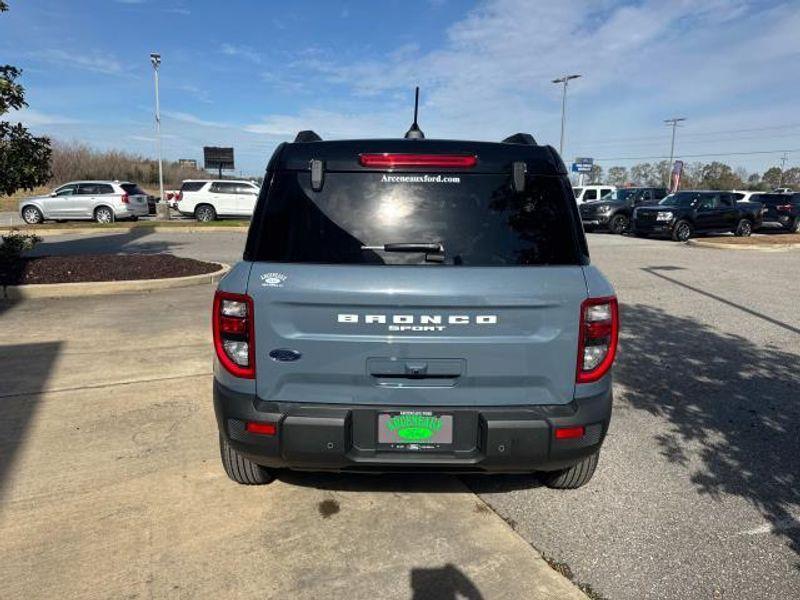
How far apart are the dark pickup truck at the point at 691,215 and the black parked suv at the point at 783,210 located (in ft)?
12.2

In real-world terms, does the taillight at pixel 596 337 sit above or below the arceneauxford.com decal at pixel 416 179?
below

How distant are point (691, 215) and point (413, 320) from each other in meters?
20.6

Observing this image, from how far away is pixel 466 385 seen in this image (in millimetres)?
2641

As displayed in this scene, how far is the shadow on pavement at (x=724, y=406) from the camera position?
3.48 meters

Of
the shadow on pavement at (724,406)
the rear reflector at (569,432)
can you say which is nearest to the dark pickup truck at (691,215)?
the shadow on pavement at (724,406)

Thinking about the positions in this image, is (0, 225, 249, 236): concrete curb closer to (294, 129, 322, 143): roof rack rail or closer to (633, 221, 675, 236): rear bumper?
(633, 221, 675, 236): rear bumper

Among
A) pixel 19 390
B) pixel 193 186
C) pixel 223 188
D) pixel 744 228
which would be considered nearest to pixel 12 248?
pixel 19 390

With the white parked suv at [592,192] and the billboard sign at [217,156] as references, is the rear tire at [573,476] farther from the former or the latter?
the billboard sign at [217,156]

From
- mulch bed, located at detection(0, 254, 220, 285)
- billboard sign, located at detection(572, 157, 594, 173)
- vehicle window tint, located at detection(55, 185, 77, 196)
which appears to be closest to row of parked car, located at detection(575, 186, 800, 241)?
mulch bed, located at detection(0, 254, 220, 285)

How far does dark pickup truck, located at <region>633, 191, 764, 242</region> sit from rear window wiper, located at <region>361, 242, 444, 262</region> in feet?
65.2

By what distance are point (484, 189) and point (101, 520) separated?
261 centimetres

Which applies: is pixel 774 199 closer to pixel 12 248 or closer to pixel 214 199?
pixel 214 199

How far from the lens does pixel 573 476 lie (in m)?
3.30

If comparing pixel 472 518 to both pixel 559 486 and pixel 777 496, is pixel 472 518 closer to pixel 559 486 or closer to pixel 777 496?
pixel 559 486
